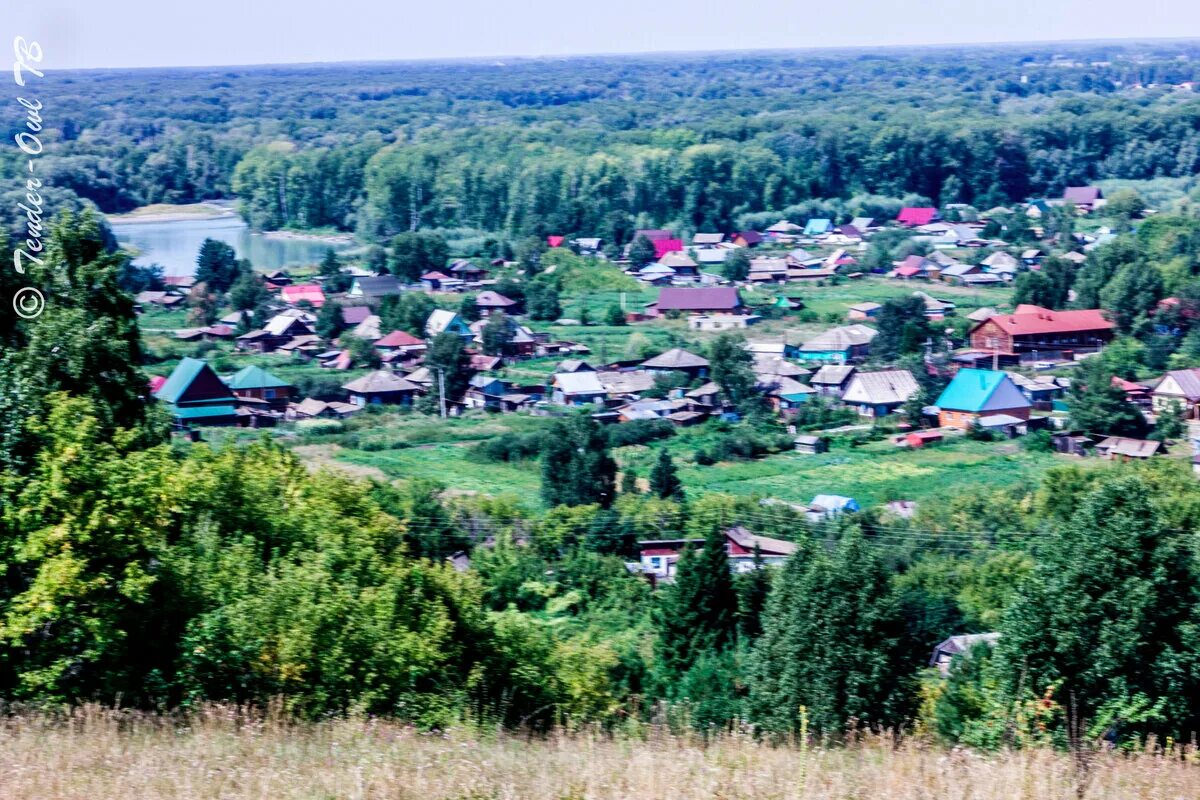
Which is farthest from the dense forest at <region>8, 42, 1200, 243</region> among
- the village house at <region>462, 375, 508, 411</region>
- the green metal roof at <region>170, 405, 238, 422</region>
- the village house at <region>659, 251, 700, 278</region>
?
the village house at <region>462, 375, 508, 411</region>

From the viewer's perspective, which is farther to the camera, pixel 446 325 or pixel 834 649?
pixel 446 325

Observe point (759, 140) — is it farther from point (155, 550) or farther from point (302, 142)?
point (155, 550)

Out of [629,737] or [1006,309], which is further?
[1006,309]

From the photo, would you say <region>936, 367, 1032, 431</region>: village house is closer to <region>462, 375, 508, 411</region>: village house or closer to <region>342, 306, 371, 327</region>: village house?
<region>462, 375, 508, 411</region>: village house

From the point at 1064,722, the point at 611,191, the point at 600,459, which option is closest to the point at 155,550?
the point at 1064,722

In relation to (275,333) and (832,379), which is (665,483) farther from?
(275,333)

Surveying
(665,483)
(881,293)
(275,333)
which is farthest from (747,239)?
(665,483)
